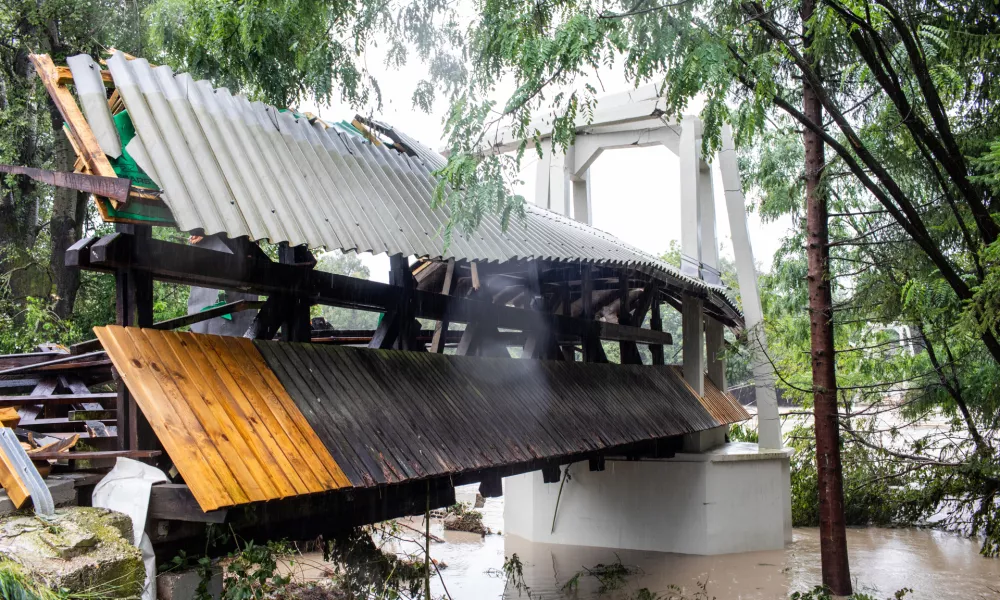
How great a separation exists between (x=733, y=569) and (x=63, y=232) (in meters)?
12.9

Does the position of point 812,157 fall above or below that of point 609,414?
above

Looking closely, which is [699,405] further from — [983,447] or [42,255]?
[42,255]

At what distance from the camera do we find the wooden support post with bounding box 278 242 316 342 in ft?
19.8

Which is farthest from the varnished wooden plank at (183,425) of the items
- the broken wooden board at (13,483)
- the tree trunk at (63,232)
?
the tree trunk at (63,232)

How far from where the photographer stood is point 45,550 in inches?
145

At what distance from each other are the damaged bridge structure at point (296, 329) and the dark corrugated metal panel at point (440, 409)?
0.07ft

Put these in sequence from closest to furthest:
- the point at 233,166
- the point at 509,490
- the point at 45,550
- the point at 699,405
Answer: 1. the point at 45,550
2. the point at 233,166
3. the point at 699,405
4. the point at 509,490

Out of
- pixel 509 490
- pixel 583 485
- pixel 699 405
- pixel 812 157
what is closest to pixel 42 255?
pixel 509 490

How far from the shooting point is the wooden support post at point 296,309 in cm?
603

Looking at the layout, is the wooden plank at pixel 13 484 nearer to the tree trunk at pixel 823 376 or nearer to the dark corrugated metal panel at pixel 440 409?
the dark corrugated metal panel at pixel 440 409

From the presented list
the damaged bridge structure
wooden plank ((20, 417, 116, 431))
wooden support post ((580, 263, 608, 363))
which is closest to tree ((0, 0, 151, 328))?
the damaged bridge structure

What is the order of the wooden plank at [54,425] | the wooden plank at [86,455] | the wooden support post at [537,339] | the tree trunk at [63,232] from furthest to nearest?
1. the tree trunk at [63,232]
2. the wooden support post at [537,339]
3. the wooden plank at [54,425]
4. the wooden plank at [86,455]

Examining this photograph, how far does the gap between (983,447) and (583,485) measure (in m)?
5.94

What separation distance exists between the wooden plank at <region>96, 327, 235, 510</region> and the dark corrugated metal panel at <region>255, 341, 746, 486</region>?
0.94 meters
